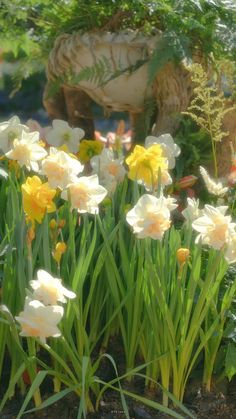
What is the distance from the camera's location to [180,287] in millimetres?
2148

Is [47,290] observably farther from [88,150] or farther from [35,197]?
[88,150]

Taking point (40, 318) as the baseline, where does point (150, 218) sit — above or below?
above

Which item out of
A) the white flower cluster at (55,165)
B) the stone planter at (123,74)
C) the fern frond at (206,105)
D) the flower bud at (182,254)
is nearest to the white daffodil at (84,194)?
the white flower cluster at (55,165)

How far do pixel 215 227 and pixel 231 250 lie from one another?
0.08m

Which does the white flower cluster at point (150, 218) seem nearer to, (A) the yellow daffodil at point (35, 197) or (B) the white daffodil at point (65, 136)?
(A) the yellow daffodil at point (35, 197)

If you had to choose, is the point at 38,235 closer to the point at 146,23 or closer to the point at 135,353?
the point at 135,353

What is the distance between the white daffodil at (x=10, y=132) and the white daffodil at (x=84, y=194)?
11.7 inches

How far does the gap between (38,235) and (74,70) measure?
99cm

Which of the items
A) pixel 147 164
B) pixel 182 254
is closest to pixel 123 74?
pixel 147 164

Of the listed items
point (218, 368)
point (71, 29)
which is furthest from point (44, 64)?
point (218, 368)

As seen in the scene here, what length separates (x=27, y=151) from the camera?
2273 millimetres

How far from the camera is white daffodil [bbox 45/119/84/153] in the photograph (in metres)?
2.75

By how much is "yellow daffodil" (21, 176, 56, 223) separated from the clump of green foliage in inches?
28.6

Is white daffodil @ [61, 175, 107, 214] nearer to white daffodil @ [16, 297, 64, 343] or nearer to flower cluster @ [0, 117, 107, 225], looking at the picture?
flower cluster @ [0, 117, 107, 225]
